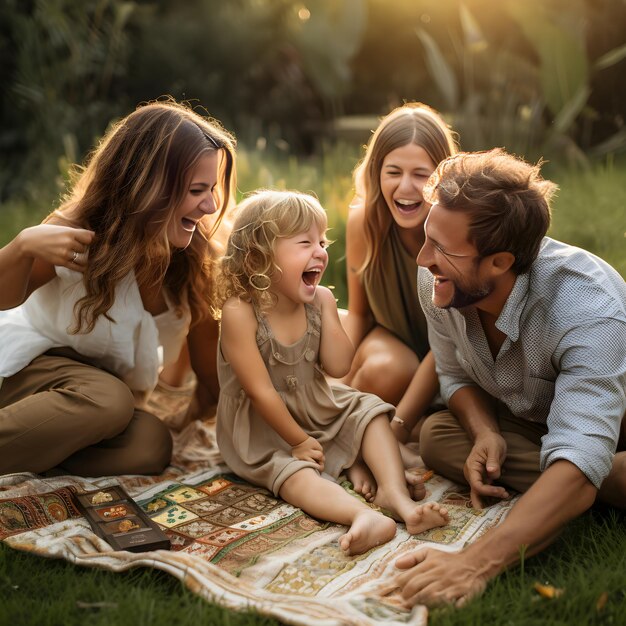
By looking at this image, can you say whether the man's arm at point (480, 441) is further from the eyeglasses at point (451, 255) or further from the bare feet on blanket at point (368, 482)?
→ the eyeglasses at point (451, 255)

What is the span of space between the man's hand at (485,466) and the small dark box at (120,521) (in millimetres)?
980

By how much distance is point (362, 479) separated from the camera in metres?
2.85

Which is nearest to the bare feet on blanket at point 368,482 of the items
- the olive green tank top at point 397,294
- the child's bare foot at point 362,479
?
the child's bare foot at point 362,479

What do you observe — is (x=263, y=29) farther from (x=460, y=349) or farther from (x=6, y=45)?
(x=460, y=349)

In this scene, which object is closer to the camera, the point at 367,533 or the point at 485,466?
the point at 367,533

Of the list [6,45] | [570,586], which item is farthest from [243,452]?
[6,45]

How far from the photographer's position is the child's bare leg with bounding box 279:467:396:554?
7.88 feet

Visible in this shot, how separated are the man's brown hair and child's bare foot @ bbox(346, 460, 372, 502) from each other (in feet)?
2.94

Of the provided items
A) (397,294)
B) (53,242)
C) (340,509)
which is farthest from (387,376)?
(53,242)

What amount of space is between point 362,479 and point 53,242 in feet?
4.26

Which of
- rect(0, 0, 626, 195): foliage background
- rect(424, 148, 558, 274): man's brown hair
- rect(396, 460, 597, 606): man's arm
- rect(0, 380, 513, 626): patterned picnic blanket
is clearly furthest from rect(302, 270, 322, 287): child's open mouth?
rect(0, 0, 626, 195): foliage background

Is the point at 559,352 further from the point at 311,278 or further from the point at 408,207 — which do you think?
the point at 408,207

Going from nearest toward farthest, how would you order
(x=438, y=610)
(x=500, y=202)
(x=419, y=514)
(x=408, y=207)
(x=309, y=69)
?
(x=438, y=610), (x=500, y=202), (x=419, y=514), (x=408, y=207), (x=309, y=69)

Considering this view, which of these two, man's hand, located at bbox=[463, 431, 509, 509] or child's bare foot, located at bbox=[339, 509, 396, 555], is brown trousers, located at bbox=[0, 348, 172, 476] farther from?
man's hand, located at bbox=[463, 431, 509, 509]
